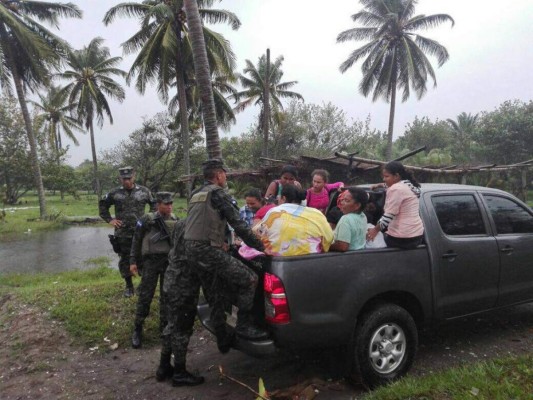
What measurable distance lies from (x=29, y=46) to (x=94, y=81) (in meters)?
12.1

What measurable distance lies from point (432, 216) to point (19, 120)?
1264 inches

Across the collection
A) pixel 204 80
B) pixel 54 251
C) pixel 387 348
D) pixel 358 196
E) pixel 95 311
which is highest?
pixel 204 80

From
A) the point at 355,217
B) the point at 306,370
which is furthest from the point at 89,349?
the point at 355,217

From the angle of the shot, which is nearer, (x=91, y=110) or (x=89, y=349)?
(x=89, y=349)

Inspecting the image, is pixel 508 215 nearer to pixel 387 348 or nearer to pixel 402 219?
pixel 402 219

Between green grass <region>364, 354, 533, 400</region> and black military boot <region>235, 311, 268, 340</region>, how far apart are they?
89cm

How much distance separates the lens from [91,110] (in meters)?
29.9

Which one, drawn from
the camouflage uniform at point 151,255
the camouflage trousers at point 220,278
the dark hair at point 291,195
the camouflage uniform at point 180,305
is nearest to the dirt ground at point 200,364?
the camouflage uniform at point 180,305

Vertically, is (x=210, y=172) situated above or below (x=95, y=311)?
above

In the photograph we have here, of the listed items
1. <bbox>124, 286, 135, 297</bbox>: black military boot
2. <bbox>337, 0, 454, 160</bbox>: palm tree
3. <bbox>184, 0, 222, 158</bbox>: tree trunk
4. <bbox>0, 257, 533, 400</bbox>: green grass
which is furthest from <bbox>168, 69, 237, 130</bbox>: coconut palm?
<bbox>124, 286, 135, 297</bbox>: black military boot

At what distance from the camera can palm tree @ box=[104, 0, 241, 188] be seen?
1738 centimetres

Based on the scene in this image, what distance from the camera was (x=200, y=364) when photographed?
155 inches

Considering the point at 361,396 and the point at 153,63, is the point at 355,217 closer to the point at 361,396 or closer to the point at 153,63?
the point at 361,396

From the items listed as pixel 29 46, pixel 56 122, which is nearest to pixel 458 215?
pixel 29 46
